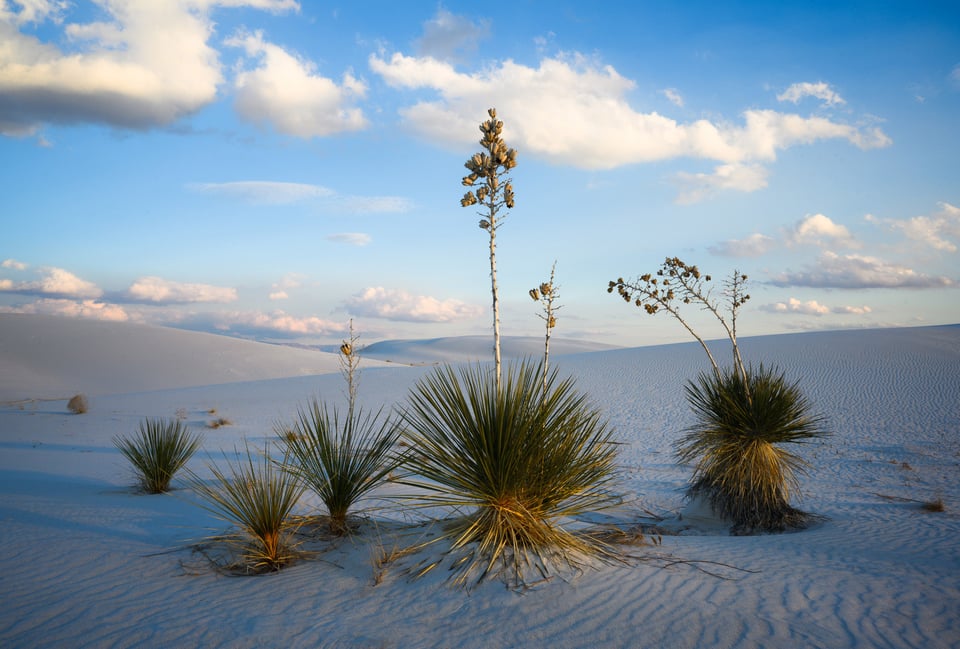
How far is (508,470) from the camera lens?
413 cm

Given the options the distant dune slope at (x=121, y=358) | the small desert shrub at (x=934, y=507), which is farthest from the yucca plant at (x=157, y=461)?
the distant dune slope at (x=121, y=358)

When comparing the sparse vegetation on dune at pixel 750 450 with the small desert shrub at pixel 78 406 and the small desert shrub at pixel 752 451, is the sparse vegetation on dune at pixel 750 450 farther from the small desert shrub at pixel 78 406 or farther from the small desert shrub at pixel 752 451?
the small desert shrub at pixel 78 406

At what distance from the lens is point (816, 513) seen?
8180 millimetres

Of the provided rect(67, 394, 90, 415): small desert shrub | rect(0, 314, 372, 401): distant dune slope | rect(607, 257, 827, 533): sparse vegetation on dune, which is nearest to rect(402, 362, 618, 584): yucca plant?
rect(607, 257, 827, 533): sparse vegetation on dune

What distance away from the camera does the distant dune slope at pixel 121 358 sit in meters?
36.9

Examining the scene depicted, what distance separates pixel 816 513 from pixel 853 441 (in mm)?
8270

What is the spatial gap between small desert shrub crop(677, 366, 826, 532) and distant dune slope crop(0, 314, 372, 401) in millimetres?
35290

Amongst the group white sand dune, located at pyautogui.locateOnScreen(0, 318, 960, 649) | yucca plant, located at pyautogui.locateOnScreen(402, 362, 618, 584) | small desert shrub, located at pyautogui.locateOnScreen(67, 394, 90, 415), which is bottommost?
small desert shrub, located at pyautogui.locateOnScreen(67, 394, 90, 415)

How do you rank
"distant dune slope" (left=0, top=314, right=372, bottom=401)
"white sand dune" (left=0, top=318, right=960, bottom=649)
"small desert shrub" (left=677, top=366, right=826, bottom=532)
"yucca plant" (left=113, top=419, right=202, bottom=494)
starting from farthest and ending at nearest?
"distant dune slope" (left=0, top=314, right=372, bottom=401)
"yucca plant" (left=113, top=419, right=202, bottom=494)
"small desert shrub" (left=677, top=366, right=826, bottom=532)
"white sand dune" (left=0, top=318, right=960, bottom=649)

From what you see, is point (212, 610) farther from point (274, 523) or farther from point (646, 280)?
point (646, 280)

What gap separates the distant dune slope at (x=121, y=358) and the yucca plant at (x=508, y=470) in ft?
115

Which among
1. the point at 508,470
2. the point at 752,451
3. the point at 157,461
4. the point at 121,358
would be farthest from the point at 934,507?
the point at 121,358

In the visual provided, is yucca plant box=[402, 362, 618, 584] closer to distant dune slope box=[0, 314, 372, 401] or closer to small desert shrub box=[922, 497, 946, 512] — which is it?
small desert shrub box=[922, 497, 946, 512]

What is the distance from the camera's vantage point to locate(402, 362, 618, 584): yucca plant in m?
4.14
